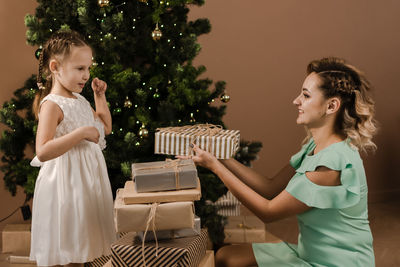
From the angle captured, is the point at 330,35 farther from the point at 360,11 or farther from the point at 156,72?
the point at 156,72

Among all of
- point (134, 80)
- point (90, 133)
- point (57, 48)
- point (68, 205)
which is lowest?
point (68, 205)

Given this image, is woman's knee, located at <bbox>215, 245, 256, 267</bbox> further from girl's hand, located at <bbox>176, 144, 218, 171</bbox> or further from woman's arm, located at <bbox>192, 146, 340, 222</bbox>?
girl's hand, located at <bbox>176, 144, 218, 171</bbox>

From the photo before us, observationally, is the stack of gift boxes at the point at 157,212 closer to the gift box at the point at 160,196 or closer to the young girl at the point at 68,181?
the gift box at the point at 160,196

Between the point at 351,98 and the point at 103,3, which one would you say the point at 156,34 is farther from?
the point at 351,98

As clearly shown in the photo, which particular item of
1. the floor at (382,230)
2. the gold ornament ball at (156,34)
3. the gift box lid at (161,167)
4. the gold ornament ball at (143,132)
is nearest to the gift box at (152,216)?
the gift box lid at (161,167)

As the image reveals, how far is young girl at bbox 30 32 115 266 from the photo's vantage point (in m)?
1.92

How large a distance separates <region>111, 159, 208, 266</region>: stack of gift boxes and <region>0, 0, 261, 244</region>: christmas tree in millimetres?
777

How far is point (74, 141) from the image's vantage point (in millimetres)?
1847

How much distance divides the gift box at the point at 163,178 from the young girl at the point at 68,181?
363 mm

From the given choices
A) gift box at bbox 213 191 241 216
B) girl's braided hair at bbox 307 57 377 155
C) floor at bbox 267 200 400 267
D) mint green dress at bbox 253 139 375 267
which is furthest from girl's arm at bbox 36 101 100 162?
floor at bbox 267 200 400 267

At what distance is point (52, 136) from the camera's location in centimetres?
185

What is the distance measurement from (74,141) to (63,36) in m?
0.49

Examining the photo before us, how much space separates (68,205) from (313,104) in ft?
3.65

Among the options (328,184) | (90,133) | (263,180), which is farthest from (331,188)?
(90,133)
